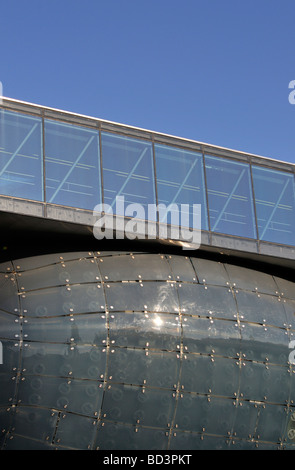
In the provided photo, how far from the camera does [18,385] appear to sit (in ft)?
46.9

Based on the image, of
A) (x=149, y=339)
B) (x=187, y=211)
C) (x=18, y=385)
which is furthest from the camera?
(x=187, y=211)

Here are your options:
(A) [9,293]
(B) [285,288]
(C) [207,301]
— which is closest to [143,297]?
(C) [207,301]

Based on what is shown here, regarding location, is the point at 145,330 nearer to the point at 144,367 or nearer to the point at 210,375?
the point at 144,367

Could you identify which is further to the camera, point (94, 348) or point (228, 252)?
point (228, 252)

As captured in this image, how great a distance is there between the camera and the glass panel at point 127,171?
15.7 m

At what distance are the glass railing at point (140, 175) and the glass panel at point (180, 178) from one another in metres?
0.02

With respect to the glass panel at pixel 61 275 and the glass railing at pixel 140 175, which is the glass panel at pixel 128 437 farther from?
the glass railing at pixel 140 175

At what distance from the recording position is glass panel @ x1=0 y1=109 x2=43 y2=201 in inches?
566

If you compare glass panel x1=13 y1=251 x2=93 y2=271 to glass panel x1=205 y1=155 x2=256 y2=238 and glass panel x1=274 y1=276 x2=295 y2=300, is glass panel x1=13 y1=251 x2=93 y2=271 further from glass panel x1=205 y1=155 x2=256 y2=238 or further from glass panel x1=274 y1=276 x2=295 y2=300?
glass panel x1=274 y1=276 x2=295 y2=300

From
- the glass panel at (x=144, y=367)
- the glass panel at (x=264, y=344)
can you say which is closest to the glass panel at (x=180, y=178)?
the glass panel at (x=264, y=344)
